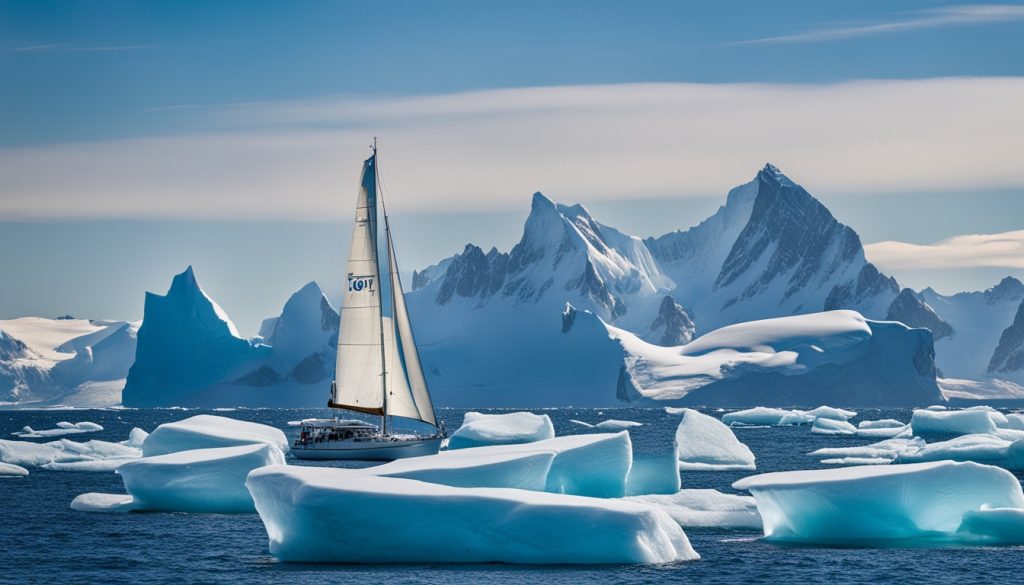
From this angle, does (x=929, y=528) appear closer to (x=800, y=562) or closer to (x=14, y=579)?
(x=800, y=562)

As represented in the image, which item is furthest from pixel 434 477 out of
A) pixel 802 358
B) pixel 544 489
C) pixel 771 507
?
pixel 802 358

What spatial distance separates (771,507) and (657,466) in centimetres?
839

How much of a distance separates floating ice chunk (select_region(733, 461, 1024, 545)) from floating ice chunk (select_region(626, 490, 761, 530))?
316 cm

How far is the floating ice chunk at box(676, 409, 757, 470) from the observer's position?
53688 mm

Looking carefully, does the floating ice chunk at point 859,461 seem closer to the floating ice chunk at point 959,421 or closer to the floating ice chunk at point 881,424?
the floating ice chunk at point 959,421

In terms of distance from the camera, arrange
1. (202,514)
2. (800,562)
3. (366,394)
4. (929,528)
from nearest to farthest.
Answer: (800,562)
(929,528)
(202,514)
(366,394)

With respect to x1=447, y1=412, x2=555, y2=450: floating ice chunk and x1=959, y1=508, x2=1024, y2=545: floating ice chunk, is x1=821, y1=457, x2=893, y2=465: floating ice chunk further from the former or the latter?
x1=959, y1=508, x2=1024, y2=545: floating ice chunk

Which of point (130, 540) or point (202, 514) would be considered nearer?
point (130, 540)

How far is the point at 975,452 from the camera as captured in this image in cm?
5256

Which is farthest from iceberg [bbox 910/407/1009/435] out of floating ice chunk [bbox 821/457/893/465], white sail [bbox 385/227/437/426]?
white sail [bbox 385/227/437/426]

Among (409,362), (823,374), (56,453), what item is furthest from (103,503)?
(823,374)

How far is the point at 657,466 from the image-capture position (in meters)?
40.1

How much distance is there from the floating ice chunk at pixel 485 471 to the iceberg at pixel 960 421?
47.2m

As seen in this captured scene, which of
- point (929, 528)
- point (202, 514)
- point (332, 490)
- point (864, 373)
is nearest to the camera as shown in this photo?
point (332, 490)
